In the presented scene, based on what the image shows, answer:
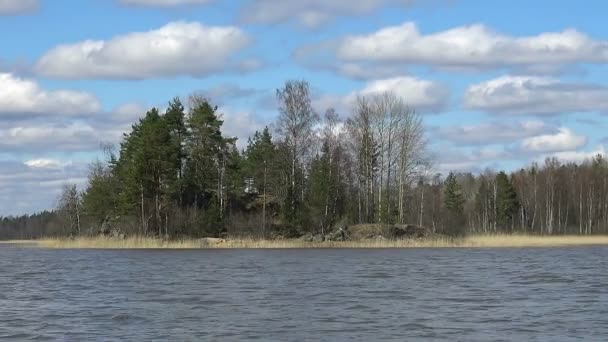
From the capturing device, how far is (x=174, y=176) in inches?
2790

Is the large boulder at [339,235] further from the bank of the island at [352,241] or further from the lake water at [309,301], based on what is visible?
the lake water at [309,301]

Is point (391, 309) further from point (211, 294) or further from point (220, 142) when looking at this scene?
point (220, 142)

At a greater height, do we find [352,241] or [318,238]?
[318,238]

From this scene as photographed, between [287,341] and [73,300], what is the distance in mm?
11060

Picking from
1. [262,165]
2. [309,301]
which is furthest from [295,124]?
[309,301]

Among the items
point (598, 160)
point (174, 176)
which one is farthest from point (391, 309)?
point (598, 160)

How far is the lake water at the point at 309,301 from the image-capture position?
750 inches

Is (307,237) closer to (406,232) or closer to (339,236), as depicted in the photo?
(339,236)

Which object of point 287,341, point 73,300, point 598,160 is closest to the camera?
point 287,341

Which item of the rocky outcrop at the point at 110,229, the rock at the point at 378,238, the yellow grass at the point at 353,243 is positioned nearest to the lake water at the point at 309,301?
the yellow grass at the point at 353,243

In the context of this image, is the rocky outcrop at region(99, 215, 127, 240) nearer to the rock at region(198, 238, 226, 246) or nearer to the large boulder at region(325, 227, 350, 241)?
the rock at region(198, 238, 226, 246)

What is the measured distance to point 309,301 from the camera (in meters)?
25.2

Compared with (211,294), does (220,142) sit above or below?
above

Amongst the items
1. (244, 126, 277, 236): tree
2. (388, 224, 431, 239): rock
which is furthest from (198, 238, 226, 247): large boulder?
(388, 224, 431, 239): rock
